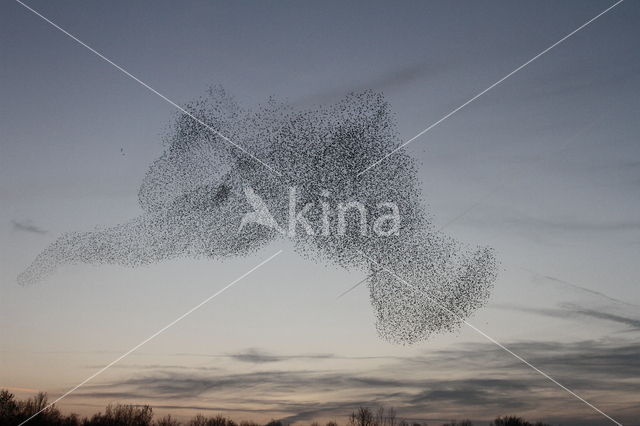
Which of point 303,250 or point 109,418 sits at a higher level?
point 303,250

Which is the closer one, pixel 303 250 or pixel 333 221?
pixel 303 250

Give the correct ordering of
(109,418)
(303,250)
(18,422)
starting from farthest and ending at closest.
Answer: (109,418)
(18,422)
(303,250)

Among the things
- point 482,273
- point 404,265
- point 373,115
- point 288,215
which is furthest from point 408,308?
point 373,115

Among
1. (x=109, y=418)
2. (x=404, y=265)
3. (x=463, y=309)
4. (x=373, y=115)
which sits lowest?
(x=109, y=418)

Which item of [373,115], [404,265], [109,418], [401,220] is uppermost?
[373,115]

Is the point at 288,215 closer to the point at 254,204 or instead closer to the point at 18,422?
the point at 254,204

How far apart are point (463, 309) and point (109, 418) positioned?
77.4 feet

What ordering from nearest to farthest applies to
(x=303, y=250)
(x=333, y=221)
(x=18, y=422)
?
(x=303, y=250) → (x=333, y=221) → (x=18, y=422)

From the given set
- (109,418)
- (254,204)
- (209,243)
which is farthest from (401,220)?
(109,418)

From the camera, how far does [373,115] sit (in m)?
24.5

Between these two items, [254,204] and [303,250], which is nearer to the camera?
[303,250]

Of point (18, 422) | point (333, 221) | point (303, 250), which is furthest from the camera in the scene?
point (18, 422)

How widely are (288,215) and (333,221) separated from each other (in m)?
1.86

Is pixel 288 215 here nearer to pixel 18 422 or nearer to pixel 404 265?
pixel 404 265
